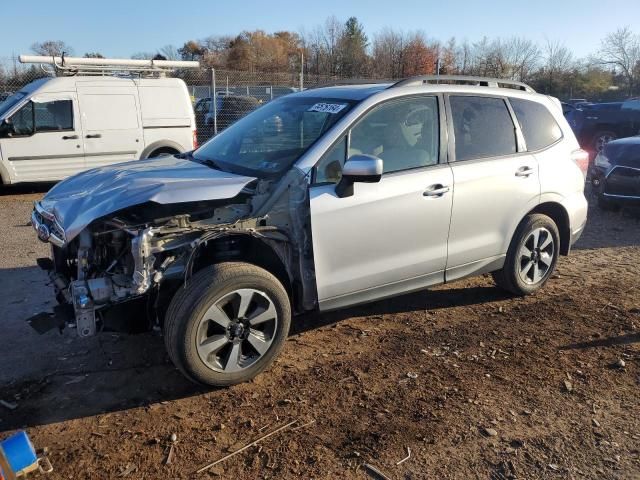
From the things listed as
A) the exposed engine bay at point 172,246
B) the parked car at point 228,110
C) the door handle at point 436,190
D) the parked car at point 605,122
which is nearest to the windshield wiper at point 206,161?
the exposed engine bay at point 172,246

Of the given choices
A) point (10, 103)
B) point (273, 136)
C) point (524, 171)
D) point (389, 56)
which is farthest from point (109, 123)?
point (389, 56)

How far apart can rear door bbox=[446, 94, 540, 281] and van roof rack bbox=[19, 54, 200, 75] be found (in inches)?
326

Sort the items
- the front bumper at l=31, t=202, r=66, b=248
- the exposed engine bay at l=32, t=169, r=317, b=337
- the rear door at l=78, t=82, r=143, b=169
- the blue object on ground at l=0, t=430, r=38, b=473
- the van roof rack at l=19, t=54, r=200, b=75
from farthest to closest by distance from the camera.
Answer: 1. the van roof rack at l=19, t=54, r=200, b=75
2. the rear door at l=78, t=82, r=143, b=169
3. the front bumper at l=31, t=202, r=66, b=248
4. the exposed engine bay at l=32, t=169, r=317, b=337
5. the blue object on ground at l=0, t=430, r=38, b=473

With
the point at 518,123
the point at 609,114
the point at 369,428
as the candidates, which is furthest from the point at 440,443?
the point at 609,114

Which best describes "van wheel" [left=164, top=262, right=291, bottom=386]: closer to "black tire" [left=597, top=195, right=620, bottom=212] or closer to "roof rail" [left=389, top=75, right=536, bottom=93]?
"roof rail" [left=389, top=75, right=536, bottom=93]

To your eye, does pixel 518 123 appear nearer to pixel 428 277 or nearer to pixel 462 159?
pixel 462 159

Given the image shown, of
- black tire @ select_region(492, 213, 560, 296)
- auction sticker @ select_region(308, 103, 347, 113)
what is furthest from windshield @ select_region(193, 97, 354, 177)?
black tire @ select_region(492, 213, 560, 296)

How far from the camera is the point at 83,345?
Result: 13.7 ft

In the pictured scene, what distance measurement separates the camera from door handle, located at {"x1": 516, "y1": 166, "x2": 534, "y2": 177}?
15.6 feet

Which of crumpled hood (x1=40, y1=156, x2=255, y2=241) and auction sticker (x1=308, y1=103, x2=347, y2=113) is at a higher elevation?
auction sticker (x1=308, y1=103, x2=347, y2=113)

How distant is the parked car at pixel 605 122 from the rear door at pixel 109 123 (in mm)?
10820

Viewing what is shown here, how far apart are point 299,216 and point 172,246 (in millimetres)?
825

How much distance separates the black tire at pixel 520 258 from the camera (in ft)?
16.1

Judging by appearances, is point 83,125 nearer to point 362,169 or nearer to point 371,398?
point 362,169
